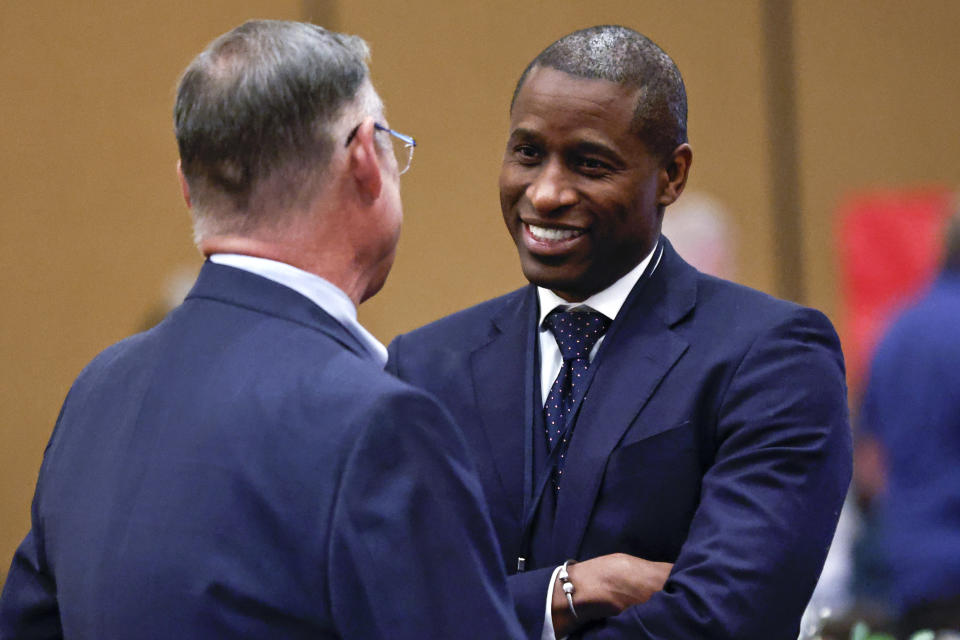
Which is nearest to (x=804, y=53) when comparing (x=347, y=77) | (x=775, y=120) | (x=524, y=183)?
(x=775, y=120)

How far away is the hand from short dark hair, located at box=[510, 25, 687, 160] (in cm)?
52

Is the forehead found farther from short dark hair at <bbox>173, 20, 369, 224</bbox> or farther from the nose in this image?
short dark hair at <bbox>173, 20, 369, 224</bbox>

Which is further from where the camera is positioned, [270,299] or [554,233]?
[554,233]

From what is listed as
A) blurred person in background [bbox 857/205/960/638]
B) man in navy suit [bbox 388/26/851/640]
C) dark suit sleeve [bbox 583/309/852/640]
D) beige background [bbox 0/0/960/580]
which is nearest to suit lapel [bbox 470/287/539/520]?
man in navy suit [bbox 388/26/851/640]

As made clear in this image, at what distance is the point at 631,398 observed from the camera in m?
1.59

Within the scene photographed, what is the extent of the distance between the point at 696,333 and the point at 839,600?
2.60m

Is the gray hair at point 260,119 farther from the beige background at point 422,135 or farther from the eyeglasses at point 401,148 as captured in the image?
the beige background at point 422,135

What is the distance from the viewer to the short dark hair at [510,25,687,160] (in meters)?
1.62

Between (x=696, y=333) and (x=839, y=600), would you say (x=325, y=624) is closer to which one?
(x=696, y=333)

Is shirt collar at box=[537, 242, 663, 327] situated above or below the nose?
below

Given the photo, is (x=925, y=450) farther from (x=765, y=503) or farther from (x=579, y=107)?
(x=579, y=107)

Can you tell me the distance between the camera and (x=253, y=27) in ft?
4.17

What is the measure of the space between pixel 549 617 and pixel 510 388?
312 millimetres

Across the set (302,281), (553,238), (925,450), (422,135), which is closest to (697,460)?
(553,238)
